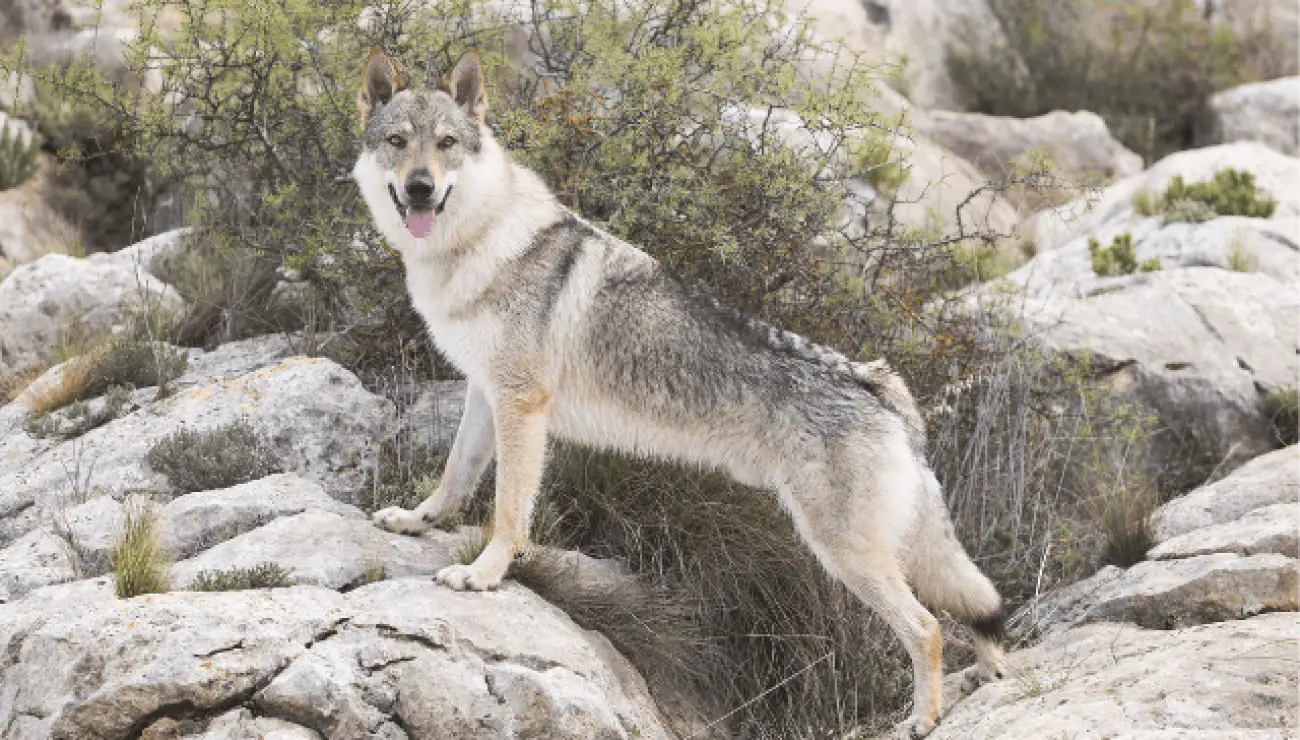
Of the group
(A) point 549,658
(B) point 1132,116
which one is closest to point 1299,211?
(B) point 1132,116

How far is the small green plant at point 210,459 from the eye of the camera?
6684mm

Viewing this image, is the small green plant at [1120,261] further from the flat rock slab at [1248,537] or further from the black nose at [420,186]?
the black nose at [420,186]

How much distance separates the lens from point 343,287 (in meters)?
8.24

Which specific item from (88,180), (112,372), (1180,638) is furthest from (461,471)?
(88,180)

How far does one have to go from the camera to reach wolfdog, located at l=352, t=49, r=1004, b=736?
18.9ft

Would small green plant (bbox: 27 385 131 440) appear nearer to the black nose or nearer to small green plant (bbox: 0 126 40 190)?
the black nose

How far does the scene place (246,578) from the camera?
5.38 m

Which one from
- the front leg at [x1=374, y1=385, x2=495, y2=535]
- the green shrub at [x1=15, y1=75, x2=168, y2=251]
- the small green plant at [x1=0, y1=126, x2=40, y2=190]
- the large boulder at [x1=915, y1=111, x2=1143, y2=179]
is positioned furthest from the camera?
the large boulder at [x1=915, y1=111, x2=1143, y2=179]

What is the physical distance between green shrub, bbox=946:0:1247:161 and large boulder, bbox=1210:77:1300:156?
521 millimetres

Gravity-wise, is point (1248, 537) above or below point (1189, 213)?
below

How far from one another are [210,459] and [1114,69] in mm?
15755

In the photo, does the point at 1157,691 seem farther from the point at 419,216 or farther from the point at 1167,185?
the point at 1167,185

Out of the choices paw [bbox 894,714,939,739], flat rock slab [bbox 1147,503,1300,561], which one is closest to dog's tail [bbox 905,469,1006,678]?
paw [bbox 894,714,939,739]

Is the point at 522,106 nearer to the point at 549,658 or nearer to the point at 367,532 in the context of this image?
the point at 367,532
